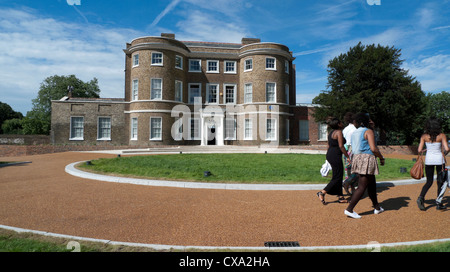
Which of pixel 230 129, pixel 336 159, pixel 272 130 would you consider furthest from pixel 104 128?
pixel 336 159

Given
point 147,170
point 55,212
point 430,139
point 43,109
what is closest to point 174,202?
point 55,212

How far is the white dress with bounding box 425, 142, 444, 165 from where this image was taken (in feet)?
15.9

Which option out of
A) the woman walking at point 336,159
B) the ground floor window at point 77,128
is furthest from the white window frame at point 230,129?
the woman walking at point 336,159

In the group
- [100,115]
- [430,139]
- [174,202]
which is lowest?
[174,202]

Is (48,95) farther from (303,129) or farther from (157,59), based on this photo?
(303,129)

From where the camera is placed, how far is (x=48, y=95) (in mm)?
51000

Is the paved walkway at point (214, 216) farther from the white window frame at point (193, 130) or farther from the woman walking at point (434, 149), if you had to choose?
the white window frame at point (193, 130)

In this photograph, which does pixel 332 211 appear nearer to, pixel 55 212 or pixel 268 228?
pixel 268 228

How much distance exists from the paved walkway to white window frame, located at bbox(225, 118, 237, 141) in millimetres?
18776

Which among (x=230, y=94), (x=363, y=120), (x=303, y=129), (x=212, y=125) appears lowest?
(x=363, y=120)

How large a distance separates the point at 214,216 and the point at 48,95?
60.0 metres

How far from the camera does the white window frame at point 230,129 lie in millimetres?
25594

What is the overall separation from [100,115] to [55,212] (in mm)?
22867
